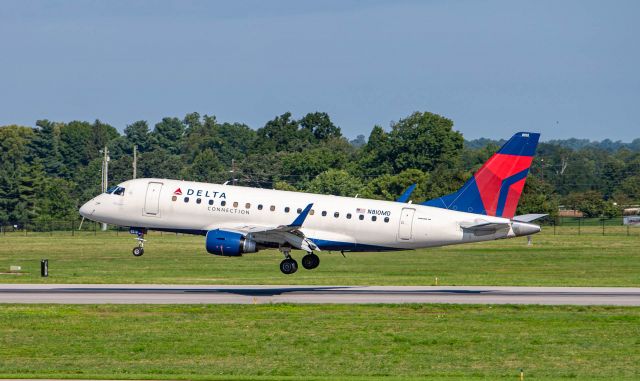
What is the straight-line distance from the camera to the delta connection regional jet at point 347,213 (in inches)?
2347

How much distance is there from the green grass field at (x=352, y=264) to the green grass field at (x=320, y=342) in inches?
700

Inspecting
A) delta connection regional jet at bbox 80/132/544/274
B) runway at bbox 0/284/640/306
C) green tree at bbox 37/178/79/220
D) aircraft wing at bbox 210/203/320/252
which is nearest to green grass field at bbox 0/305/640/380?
runway at bbox 0/284/640/306

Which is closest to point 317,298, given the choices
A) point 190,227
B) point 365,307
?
point 365,307

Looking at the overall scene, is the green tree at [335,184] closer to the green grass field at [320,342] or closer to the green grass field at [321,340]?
the green grass field at [321,340]

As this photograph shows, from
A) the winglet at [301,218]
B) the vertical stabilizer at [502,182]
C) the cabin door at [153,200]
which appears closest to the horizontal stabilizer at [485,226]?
the vertical stabilizer at [502,182]

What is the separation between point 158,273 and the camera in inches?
3086

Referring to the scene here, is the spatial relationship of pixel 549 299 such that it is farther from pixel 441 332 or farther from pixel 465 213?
pixel 441 332

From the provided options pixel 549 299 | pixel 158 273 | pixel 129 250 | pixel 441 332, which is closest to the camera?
pixel 441 332

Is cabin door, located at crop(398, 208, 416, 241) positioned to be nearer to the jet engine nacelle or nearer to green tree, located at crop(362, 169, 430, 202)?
the jet engine nacelle

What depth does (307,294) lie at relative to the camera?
191 ft

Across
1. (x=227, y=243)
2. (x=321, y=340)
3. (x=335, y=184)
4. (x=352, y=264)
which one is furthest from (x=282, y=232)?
(x=335, y=184)

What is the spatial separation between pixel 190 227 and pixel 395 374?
2785 centimetres

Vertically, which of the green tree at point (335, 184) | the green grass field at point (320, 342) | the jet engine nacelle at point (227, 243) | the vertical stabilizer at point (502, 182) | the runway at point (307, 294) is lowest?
the green grass field at point (320, 342)

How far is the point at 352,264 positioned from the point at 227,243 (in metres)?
27.1
